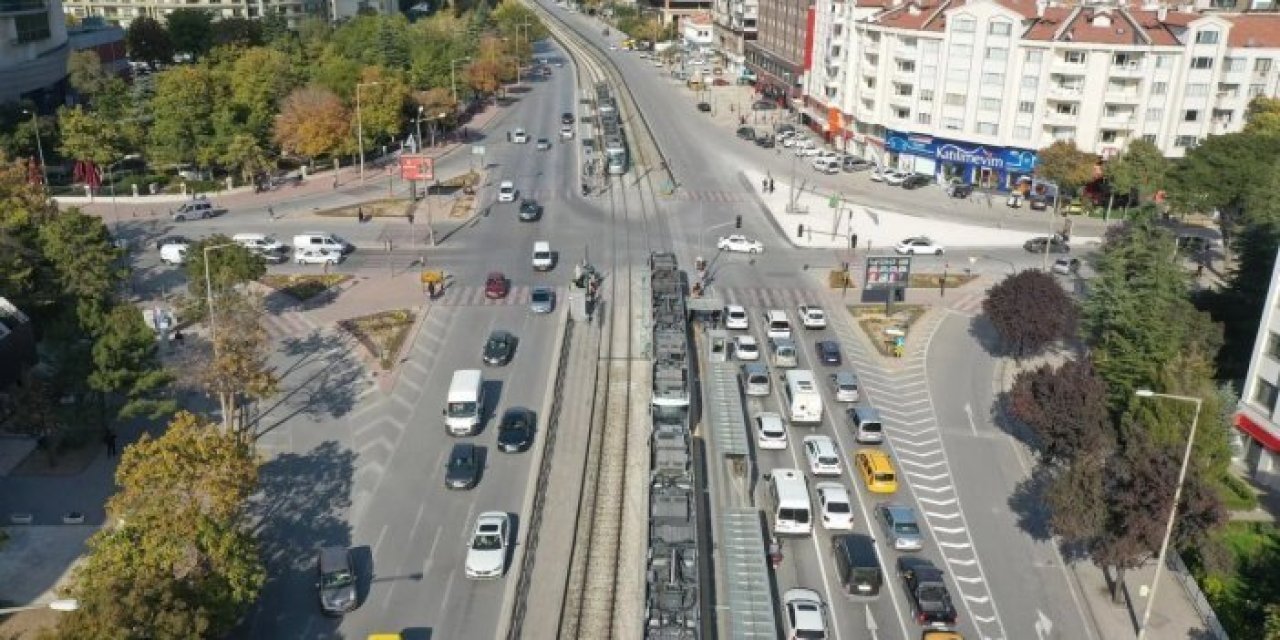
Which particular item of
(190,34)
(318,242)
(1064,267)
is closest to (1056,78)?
(1064,267)

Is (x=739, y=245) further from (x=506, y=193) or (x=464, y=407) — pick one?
(x=464, y=407)

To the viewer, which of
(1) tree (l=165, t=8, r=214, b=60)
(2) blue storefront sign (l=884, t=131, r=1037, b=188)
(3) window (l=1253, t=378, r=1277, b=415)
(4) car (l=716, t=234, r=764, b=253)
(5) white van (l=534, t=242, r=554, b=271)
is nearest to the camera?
(3) window (l=1253, t=378, r=1277, b=415)

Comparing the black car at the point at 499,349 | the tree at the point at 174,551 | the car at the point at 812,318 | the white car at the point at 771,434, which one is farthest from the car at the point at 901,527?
the tree at the point at 174,551

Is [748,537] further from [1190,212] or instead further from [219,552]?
[1190,212]

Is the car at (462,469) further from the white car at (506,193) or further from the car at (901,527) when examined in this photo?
the white car at (506,193)

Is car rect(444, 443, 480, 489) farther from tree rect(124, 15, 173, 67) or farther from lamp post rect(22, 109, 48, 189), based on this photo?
tree rect(124, 15, 173, 67)

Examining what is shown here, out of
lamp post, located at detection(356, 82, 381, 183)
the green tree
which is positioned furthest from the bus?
lamp post, located at detection(356, 82, 381, 183)
